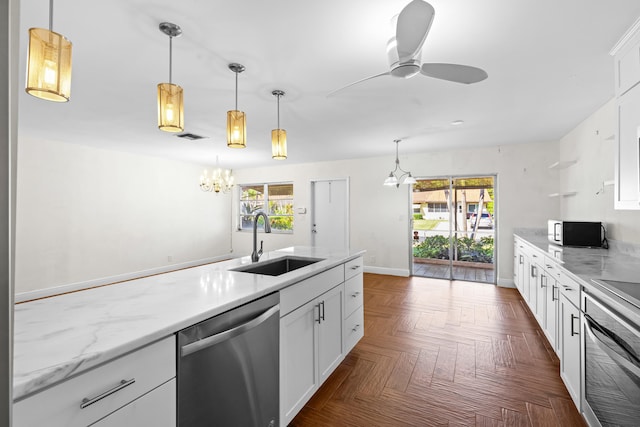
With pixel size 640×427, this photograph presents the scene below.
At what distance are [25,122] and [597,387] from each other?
18.9 ft

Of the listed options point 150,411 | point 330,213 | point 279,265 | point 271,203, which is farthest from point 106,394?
point 271,203

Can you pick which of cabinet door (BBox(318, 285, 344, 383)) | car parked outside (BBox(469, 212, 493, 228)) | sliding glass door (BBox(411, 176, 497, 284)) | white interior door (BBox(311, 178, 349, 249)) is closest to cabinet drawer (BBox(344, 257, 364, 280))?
cabinet door (BBox(318, 285, 344, 383))

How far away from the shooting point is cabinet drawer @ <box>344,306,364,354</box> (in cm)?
240

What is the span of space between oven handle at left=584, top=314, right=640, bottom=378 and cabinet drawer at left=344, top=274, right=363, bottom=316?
148cm

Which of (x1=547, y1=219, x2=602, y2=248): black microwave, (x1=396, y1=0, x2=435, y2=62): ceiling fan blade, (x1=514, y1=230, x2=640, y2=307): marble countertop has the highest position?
(x1=396, y1=0, x2=435, y2=62): ceiling fan blade

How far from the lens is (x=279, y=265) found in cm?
251

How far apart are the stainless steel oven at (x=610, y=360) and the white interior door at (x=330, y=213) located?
15.5 ft

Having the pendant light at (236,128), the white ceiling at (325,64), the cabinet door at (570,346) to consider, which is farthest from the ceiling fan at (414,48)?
the cabinet door at (570,346)

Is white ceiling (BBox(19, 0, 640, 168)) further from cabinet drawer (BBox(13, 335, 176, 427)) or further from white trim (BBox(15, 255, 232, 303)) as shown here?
white trim (BBox(15, 255, 232, 303))

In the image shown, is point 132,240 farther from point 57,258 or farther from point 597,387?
point 597,387

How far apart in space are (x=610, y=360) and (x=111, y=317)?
216cm

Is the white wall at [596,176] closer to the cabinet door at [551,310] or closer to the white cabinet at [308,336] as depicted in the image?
the cabinet door at [551,310]

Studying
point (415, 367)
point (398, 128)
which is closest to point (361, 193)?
point (398, 128)

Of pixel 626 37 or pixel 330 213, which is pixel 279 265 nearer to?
pixel 626 37
